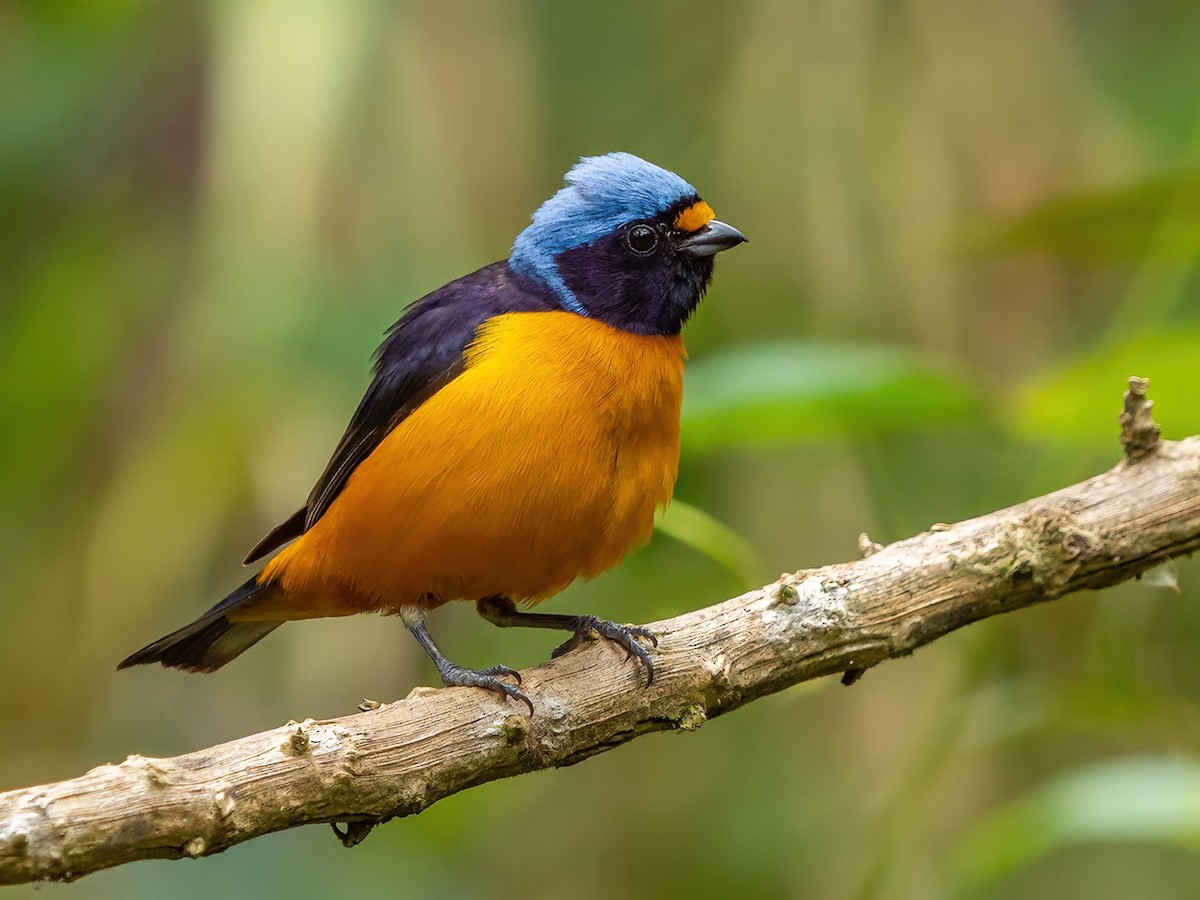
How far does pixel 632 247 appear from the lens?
460 cm

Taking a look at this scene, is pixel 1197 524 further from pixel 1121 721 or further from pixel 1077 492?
pixel 1121 721

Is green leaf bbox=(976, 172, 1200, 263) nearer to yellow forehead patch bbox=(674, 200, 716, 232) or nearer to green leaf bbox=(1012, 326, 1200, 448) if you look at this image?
green leaf bbox=(1012, 326, 1200, 448)

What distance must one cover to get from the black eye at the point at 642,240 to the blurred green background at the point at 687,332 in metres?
0.68

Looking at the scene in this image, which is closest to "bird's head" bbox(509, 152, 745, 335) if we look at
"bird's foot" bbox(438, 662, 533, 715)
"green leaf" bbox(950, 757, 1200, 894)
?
"bird's foot" bbox(438, 662, 533, 715)

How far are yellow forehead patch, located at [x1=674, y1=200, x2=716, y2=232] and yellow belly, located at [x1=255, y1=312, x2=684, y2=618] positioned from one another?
1.52ft

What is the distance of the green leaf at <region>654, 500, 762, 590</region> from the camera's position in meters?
3.87

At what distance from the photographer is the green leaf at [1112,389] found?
133 inches

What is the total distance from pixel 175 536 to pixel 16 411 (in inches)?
71.7

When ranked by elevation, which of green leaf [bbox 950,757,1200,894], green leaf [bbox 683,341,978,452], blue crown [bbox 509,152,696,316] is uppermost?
blue crown [bbox 509,152,696,316]

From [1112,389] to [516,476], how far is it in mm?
1601

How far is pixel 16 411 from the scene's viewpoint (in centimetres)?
667

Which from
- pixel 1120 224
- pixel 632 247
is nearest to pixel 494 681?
pixel 632 247

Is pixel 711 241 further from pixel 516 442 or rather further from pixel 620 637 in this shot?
pixel 620 637

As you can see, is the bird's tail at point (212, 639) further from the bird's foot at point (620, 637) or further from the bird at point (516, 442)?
the bird's foot at point (620, 637)
